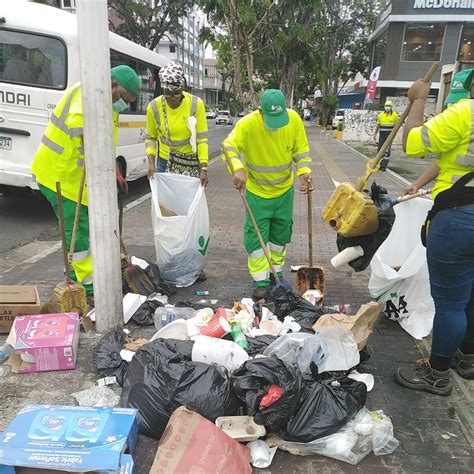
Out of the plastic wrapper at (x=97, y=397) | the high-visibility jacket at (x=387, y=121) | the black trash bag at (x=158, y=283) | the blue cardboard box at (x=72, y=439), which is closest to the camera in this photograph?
the blue cardboard box at (x=72, y=439)

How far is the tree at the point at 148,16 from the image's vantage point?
2238 centimetres

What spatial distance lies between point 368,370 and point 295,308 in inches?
25.8

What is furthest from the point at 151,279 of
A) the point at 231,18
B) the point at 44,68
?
the point at 231,18

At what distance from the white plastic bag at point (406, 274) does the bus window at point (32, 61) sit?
4279 mm

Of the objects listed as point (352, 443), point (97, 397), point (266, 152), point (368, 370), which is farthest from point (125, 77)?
point (352, 443)

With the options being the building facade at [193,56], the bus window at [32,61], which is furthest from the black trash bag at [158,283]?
the building facade at [193,56]

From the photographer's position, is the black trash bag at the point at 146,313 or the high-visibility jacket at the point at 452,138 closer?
the high-visibility jacket at the point at 452,138

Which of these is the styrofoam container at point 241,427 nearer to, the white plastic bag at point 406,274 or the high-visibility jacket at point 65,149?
the white plastic bag at point 406,274

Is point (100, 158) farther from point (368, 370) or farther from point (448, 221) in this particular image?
point (368, 370)

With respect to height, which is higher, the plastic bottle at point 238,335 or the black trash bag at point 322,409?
the plastic bottle at point 238,335

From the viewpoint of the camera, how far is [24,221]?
606 cm

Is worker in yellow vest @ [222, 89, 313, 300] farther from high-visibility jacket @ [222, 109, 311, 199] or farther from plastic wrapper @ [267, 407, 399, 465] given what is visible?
plastic wrapper @ [267, 407, 399, 465]

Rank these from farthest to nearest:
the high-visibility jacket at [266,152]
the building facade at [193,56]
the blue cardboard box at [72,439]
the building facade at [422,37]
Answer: the building facade at [193,56]
the building facade at [422,37]
the high-visibility jacket at [266,152]
the blue cardboard box at [72,439]

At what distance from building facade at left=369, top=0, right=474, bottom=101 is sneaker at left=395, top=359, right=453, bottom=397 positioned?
90.9ft
